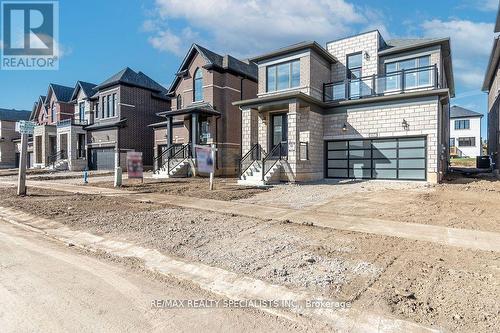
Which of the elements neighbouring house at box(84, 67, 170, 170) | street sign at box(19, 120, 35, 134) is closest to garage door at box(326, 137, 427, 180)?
street sign at box(19, 120, 35, 134)

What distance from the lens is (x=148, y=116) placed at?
34688 millimetres

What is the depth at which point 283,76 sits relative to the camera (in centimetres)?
2123

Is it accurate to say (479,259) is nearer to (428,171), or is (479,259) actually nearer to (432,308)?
(432,308)

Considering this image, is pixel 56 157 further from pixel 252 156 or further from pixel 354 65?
pixel 354 65

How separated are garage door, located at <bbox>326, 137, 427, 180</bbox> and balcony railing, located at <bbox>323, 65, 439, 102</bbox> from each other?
119 inches

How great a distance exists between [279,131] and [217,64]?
9443mm

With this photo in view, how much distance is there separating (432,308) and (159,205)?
9.23 metres

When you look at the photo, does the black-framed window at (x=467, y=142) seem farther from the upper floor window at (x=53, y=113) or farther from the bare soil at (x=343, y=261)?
the upper floor window at (x=53, y=113)

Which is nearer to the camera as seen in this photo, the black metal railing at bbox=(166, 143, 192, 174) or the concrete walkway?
the concrete walkway

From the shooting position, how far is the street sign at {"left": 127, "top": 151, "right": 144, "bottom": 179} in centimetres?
1809

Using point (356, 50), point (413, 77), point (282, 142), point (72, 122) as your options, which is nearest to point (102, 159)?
point (72, 122)

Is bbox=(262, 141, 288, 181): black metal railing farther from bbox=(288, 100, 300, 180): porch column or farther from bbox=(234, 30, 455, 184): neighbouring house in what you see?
bbox=(288, 100, 300, 180): porch column

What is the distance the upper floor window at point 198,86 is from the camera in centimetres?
2703

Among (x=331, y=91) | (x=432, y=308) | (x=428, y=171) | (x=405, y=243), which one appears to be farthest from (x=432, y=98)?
(x=432, y=308)
